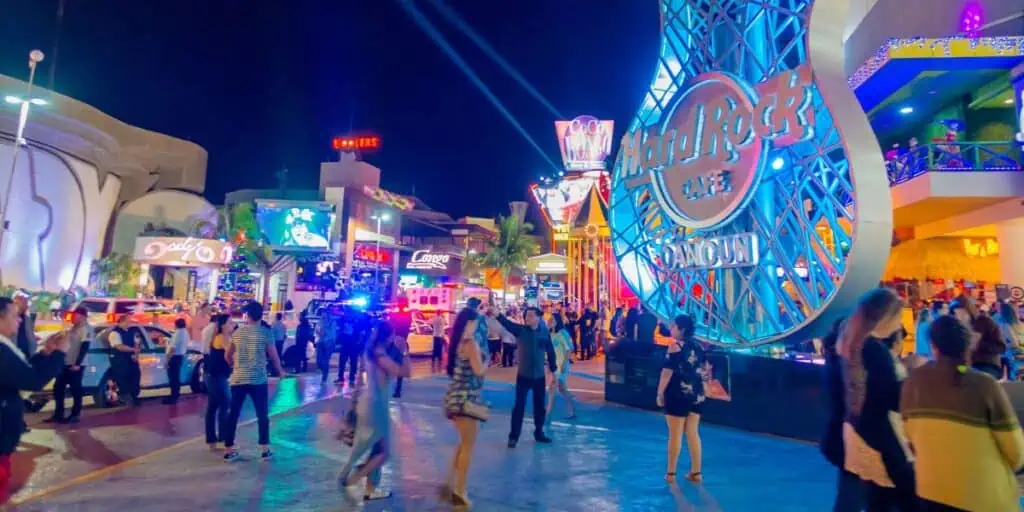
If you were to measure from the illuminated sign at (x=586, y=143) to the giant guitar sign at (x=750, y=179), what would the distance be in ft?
59.4

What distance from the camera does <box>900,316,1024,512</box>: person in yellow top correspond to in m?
2.72

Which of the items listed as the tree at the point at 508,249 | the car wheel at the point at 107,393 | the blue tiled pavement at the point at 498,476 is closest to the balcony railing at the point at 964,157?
the blue tiled pavement at the point at 498,476

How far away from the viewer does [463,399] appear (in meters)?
5.19

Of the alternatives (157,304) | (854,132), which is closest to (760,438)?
(854,132)

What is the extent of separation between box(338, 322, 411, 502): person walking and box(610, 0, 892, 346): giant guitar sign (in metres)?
5.87

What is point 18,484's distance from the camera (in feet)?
19.1

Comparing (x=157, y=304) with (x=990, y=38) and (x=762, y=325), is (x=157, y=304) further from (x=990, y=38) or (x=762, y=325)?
(x=990, y=38)

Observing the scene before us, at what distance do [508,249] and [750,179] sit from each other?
46.2 m

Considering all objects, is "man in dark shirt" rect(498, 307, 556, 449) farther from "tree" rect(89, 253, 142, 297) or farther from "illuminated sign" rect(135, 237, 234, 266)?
"tree" rect(89, 253, 142, 297)

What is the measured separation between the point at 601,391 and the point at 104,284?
3527cm

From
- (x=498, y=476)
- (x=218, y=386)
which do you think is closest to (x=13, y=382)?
(x=218, y=386)

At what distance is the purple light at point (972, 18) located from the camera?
621 inches

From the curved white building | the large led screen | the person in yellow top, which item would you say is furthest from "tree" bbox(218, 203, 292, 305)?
the person in yellow top

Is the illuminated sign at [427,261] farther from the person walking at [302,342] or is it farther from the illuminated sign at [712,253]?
the illuminated sign at [712,253]
